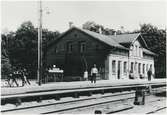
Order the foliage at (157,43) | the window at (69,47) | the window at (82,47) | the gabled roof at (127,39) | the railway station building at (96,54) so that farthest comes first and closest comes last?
the foliage at (157,43) → the gabled roof at (127,39) → the window at (69,47) → the window at (82,47) → the railway station building at (96,54)

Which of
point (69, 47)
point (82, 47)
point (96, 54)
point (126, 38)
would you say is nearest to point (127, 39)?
point (126, 38)

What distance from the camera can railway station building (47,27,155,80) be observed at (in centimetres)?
3850

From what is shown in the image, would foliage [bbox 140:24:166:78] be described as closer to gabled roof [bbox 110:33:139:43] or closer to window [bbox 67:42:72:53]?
gabled roof [bbox 110:33:139:43]

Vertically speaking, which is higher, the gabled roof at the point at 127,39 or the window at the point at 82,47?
the gabled roof at the point at 127,39

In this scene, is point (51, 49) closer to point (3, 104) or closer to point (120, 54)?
point (120, 54)

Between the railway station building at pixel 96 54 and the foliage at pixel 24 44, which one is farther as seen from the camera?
the foliage at pixel 24 44

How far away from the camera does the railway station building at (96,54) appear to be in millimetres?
38500

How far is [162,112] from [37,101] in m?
5.25

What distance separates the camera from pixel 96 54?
129 ft

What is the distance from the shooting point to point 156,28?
5728 cm

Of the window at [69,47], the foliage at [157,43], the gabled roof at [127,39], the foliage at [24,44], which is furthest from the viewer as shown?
the foliage at [157,43]

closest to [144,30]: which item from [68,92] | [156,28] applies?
[156,28]

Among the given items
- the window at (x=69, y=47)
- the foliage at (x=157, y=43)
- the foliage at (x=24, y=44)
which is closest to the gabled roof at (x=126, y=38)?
the window at (x=69, y=47)

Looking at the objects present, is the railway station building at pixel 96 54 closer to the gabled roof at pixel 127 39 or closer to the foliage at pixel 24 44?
the gabled roof at pixel 127 39
